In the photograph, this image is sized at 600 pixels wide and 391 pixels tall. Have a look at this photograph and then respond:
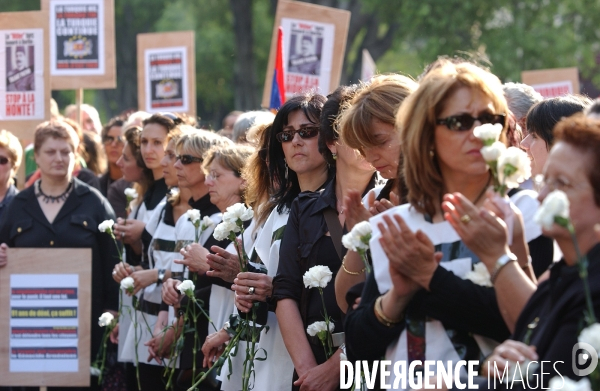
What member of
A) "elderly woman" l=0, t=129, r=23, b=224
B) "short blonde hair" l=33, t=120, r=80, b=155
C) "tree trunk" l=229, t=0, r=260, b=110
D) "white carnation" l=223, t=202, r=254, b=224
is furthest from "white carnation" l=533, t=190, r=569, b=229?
"tree trunk" l=229, t=0, r=260, b=110

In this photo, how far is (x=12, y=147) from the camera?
26.1ft

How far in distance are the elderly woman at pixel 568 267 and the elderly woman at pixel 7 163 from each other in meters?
5.88

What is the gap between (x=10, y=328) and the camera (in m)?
7.07

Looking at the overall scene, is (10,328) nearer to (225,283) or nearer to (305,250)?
(225,283)

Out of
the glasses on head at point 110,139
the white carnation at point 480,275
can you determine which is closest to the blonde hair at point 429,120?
the white carnation at point 480,275

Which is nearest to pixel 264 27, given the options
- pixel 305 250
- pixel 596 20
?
pixel 596 20

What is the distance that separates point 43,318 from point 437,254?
472 centimetres

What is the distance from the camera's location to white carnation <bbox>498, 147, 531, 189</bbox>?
2.81 metres

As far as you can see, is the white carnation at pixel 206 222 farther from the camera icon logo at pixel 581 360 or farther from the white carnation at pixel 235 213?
the camera icon logo at pixel 581 360

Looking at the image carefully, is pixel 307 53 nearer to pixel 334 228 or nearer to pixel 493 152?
pixel 334 228

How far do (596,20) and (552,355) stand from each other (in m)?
20.1

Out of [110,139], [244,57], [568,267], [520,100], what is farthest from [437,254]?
[244,57]

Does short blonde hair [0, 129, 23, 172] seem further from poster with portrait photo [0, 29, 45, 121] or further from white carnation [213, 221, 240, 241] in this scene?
white carnation [213, 221, 240, 241]

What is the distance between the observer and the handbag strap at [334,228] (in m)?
4.27
